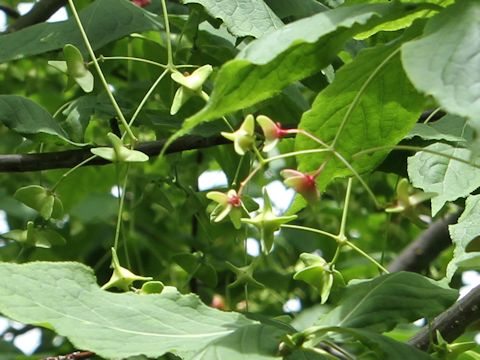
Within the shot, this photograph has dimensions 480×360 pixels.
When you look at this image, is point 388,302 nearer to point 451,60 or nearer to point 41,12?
point 451,60

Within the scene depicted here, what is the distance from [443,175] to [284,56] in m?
0.40

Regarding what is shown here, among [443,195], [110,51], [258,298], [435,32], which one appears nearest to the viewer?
[435,32]

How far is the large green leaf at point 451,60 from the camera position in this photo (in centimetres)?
83

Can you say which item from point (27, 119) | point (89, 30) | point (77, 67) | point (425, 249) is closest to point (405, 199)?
point (77, 67)

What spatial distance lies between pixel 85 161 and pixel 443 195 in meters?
0.44

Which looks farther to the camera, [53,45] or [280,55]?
[53,45]

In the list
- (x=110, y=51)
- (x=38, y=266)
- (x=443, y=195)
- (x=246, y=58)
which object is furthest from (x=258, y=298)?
(x=246, y=58)

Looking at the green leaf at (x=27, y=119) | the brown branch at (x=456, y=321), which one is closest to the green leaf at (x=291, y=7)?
the green leaf at (x=27, y=119)

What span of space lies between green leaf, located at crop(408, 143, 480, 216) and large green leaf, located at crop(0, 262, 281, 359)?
0.33 metres

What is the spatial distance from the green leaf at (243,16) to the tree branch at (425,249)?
3.55ft

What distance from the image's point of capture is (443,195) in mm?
1288

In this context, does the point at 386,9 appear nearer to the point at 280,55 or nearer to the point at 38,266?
the point at 280,55

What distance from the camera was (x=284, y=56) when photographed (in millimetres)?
1001

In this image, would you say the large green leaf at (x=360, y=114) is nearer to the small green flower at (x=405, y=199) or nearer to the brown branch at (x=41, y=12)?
the small green flower at (x=405, y=199)
